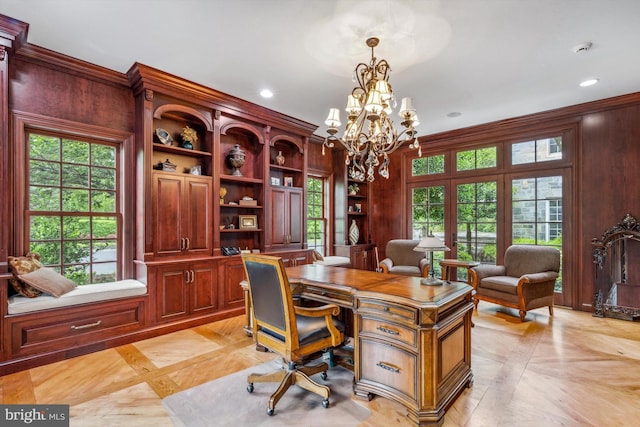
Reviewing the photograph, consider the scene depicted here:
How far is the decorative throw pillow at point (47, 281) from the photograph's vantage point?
278cm

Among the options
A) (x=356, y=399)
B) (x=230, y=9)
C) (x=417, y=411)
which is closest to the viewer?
(x=417, y=411)

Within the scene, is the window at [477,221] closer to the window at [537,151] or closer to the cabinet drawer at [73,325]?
the window at [537,151]

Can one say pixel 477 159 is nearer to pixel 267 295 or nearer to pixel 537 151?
pixel 537 151

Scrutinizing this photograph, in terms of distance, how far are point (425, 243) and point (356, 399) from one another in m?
1.30

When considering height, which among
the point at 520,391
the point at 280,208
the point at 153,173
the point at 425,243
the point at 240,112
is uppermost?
the point at 240,112

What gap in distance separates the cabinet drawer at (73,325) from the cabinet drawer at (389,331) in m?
2.53

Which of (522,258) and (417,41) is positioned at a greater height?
(417,41)

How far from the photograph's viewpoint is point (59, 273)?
3219 mm

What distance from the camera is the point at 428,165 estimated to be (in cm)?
599

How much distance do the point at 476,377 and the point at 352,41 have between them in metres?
3.05

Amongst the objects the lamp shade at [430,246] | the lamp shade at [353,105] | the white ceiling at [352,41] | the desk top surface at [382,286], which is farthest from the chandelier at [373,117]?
the desk top surface at [382,286]

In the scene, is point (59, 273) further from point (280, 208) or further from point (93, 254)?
point (280, 208)

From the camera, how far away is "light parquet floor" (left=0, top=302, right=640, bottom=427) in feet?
6.75

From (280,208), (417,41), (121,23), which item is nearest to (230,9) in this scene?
(121,23)
